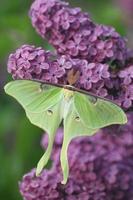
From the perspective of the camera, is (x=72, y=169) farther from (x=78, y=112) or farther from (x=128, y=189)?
(x=78, y=112)

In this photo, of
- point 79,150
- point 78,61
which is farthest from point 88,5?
point 78,61

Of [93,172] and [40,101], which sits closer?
[40,101]

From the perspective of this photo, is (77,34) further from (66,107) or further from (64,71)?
(66,107)

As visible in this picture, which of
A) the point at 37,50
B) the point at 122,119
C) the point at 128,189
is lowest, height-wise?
the point at 128,189

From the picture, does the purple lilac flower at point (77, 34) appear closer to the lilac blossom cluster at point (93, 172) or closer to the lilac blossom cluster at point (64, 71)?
the lilac blossom cluster at point (64, 71)

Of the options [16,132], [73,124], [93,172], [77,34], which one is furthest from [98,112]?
[16,132]

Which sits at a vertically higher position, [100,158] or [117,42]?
[117,42]
